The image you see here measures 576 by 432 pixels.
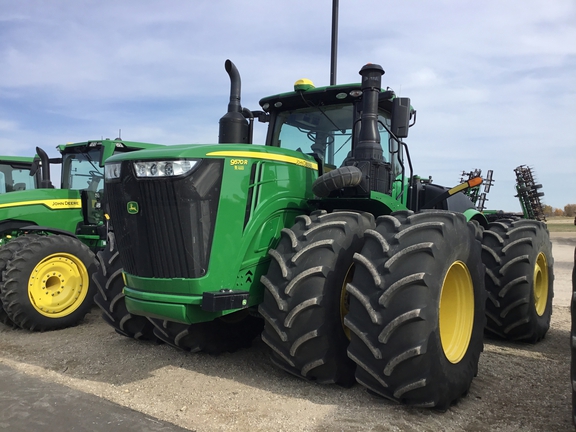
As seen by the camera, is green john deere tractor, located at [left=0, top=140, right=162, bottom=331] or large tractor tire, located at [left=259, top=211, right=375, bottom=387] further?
green john deere tractor, located at [left=0, top=140, right=162, bottom=331]

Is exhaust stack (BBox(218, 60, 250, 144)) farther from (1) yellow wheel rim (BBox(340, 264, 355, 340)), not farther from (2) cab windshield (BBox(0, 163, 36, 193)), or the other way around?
(2) cab windshield (BBox(0, 163, 36, 193))

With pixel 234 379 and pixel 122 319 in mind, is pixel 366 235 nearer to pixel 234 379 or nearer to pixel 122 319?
pixel 234 379

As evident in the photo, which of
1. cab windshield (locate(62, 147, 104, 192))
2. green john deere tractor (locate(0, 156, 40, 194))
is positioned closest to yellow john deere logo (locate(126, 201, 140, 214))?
cab windshield (locate(62, 147, 104, 192))

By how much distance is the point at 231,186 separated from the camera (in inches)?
146

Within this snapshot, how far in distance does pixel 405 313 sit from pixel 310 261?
2.52 ft

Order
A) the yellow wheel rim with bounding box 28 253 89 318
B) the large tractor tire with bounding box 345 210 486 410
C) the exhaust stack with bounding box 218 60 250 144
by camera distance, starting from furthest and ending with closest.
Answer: the yellow wheel rim with bounding box 28 253 89 318 < the exhaust stack with bounding box 218 60 250 144 < the large tractor tire with bounding box 345 210 486 410

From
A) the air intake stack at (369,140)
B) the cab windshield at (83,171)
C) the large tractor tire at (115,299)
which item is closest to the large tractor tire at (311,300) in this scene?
the air intake stack at (369,140)

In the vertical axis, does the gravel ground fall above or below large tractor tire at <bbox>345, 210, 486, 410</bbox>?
below

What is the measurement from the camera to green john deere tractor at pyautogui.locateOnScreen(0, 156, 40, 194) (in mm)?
9633

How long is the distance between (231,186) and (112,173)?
3.20ft

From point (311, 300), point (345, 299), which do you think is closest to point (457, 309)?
point (345, 299)

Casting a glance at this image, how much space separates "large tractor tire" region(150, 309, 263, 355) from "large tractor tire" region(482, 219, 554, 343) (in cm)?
261

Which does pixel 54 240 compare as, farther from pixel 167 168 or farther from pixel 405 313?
pixel 405 313

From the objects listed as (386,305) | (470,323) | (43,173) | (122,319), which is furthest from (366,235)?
(43,173)
